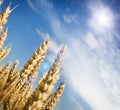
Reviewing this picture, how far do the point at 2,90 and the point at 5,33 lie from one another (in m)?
7.27

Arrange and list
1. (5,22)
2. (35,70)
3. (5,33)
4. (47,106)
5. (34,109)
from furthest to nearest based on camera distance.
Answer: (5,33), (5,22), (35,70), (47,106), (34,109)


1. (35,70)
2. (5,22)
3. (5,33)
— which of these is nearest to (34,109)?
(35,70)

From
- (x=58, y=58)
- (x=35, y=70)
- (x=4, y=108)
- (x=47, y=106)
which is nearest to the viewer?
(x=58, y=58)

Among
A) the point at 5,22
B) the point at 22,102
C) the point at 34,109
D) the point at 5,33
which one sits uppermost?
the point at 5,33

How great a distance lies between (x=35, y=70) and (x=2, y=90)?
38.8 inches

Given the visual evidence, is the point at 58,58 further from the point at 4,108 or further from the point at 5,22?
the point at 5,22

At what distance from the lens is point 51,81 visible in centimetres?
381

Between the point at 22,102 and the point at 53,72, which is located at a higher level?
the point at 22,102

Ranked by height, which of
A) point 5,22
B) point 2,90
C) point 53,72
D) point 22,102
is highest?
point 5,22

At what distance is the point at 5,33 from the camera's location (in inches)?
511

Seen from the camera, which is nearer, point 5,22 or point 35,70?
point 35,70

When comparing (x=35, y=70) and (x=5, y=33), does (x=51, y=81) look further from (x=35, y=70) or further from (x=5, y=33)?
(x=5, y=33)

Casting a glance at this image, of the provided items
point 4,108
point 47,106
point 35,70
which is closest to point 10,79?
point 35,70

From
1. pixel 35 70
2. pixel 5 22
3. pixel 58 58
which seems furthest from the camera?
pixel 5 22
